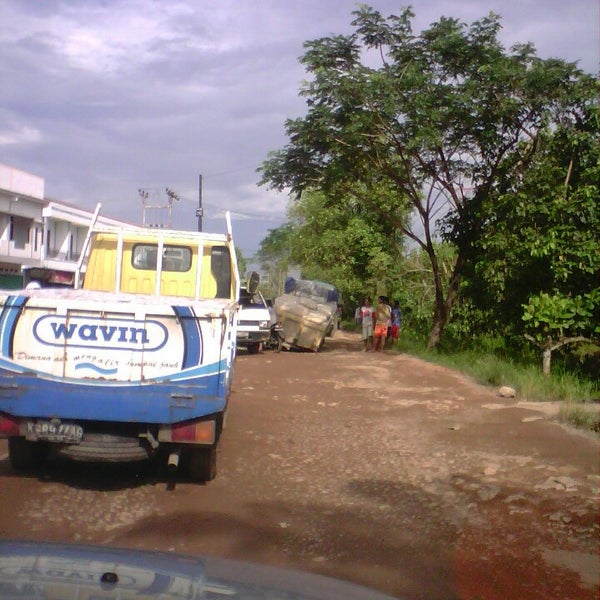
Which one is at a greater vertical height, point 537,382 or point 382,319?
point 382,319

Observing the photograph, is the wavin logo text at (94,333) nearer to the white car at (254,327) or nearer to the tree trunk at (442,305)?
the white car at (254,327)

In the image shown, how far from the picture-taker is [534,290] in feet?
52.7

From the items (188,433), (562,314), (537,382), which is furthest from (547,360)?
(188,433)

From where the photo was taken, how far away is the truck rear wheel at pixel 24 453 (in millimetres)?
7137

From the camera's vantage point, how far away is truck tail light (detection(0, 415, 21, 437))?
6590 mm

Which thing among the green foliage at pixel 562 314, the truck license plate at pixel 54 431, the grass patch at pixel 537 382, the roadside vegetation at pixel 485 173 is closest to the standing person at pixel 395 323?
the roadside vegetation at pixel 485 173

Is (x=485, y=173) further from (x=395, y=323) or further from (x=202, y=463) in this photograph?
(x=202, y=463)

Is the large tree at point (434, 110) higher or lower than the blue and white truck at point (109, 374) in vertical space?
higher

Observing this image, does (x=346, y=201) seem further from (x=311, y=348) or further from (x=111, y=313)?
(x=111, y=313)

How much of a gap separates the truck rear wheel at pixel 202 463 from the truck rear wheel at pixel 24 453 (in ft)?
4.51

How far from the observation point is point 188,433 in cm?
664

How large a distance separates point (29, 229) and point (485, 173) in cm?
2499

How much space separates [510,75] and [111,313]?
12467 mm

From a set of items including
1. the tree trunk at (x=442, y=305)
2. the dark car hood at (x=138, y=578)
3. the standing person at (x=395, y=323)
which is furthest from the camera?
the standing person at (x=395, y=323)
